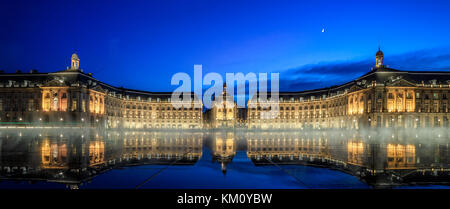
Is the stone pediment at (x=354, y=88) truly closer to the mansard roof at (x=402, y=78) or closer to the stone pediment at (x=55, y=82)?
the mansard roof at (x=402, y=78)

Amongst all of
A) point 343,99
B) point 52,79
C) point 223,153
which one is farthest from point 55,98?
point 343,99

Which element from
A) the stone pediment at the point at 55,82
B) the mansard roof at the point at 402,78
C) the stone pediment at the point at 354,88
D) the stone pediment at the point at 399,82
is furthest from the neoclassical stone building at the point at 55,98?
the stone pediment at the point at 399,82

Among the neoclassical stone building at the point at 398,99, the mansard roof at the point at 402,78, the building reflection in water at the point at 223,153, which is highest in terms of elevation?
the mansard roof at the point at 402,78

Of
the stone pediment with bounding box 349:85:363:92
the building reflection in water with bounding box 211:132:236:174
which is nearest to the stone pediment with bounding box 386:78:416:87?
the stone pediment with bounding box 349:85:363:92

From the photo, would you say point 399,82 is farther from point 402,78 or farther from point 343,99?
point 343,99

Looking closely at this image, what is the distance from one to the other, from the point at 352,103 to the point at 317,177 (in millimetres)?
94366

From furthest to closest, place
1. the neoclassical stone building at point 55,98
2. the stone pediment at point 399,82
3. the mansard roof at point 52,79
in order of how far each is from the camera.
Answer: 1. the mansard roof at point 52,79
2. the neoclassical stone building at point 55,98
3. the stone pediment at point 399,82

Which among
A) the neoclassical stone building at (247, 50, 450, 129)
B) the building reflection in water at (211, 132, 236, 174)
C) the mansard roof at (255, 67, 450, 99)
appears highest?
the mansard roof at (255, 67, 450, 99)

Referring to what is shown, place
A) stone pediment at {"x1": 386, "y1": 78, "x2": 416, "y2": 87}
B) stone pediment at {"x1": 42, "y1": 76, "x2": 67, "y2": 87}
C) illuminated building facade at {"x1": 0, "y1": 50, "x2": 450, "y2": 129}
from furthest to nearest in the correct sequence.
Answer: stone pediment at {"x1": 42, "y1": 76, "x2": 67, "y2": 87} → illuminated building facade at {"x1": 0, "y1": 50, "x2": 450, "y2": 129} → stone pediment at {"x1": 386, "y1": 78, "x2": 416, "y2": 87}

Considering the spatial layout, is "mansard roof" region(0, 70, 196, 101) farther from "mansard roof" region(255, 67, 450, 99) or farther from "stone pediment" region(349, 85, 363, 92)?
"mansard roof" region(255, 67, 450, 99)
